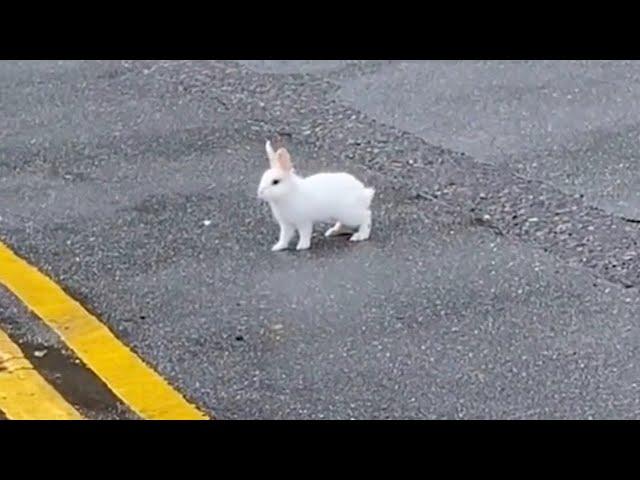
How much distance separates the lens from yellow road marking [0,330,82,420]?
408 centimetres

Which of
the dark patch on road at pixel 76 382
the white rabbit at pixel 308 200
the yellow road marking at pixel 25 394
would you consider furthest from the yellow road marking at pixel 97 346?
the white rabbit at pixel 308 200

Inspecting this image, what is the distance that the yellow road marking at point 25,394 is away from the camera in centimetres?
408

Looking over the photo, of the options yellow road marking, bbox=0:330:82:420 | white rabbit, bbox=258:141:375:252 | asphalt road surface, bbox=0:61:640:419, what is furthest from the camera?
white rabbit, bbox=258:141:375:252

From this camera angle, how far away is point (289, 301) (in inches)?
189

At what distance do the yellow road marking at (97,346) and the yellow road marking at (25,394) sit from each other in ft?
0.52

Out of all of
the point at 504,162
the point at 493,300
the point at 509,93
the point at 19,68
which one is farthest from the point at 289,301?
the point at 19,68

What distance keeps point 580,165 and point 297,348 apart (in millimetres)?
1965

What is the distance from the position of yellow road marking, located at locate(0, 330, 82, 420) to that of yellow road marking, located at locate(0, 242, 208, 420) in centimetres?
16

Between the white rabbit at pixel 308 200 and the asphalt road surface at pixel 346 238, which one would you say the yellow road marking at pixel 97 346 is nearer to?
the asphalt road surface at pixel 346 238

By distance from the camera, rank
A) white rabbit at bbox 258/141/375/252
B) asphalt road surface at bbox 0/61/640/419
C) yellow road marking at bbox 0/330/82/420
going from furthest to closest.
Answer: white rabbit at bbox 258/141/375/252, asphalt road surface at bbox 0/61/640/419, yellow road marking at bbox 0/330/82/420

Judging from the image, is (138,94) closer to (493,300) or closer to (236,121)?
(236,121)

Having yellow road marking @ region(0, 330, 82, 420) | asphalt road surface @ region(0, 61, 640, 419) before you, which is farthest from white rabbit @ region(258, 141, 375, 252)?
yellow road marking @ region(0, 330, 82, 420)

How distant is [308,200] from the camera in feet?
17.1

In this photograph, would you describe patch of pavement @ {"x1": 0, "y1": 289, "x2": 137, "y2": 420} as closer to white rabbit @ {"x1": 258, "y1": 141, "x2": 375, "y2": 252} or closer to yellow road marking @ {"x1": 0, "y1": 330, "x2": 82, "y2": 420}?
yellow road marking @ {"x1": 0, "y1": 330, "x2": 82, "y2": 420}
